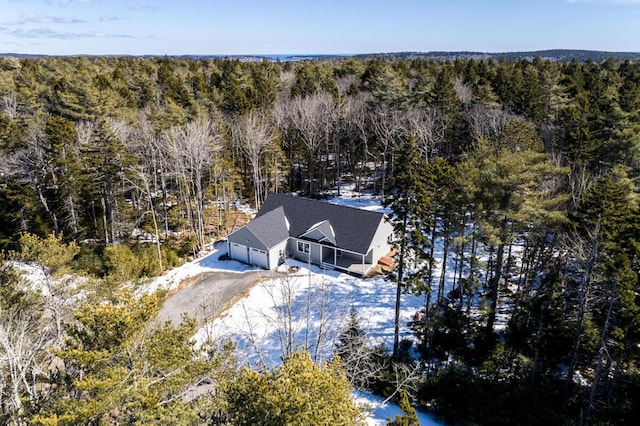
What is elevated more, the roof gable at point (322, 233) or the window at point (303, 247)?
the roof gable at point (322, 233)

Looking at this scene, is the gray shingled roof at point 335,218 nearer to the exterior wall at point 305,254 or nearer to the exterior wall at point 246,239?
the exterior wall at point 246,239

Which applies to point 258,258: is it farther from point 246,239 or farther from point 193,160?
point 193,160

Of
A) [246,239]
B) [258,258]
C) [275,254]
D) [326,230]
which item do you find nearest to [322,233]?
[326,230]

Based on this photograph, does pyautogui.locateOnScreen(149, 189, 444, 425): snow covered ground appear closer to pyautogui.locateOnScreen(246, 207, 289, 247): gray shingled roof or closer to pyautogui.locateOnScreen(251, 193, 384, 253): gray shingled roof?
pyautogui.locateOnScreen(246, 207, 289, 247): gray shingled roof

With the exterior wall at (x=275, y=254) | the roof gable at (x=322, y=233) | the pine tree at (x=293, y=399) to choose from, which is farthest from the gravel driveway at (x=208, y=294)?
the pine tree at (x=293, y=399)

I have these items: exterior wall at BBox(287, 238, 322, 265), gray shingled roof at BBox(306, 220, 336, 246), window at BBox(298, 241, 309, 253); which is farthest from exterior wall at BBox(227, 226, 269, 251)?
gray shingled roof at BBox(306, 220, 336, 246)
